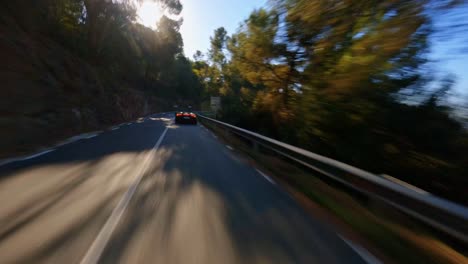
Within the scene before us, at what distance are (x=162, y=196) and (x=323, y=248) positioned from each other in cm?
310

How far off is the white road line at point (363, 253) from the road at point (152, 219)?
0.07 m

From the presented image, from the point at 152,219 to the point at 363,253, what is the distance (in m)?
2.76

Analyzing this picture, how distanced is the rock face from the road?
182 inches

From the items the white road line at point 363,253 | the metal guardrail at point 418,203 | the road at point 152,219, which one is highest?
the metal guardrail at point 418,203

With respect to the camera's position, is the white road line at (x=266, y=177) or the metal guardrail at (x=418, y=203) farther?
the white road line at (x=266, y=177)

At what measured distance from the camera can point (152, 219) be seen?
4754 millimetres

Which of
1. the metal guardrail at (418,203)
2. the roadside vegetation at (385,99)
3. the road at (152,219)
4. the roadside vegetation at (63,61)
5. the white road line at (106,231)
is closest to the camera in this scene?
the metal guardrail at (418,203)

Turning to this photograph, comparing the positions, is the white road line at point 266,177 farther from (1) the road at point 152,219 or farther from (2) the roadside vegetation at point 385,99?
(2) the roadside vegetation at point 385,99

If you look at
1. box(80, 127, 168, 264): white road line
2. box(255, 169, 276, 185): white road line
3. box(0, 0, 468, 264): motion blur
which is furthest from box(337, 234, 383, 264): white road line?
box(255, 169, 276, 185): white road line

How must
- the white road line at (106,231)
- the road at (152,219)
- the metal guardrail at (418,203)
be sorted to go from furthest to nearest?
the road at (152,219) < the white road line at (106,231) < the metal guardrail at (418,203)

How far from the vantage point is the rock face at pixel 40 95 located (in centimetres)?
1264

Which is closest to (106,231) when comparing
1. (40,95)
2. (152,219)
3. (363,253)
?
(152,219)

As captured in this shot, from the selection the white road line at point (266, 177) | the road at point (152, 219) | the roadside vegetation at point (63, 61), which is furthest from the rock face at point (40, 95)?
the white road line at point (266, 177)

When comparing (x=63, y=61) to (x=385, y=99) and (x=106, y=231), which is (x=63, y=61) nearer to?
(x=385, y=99)
